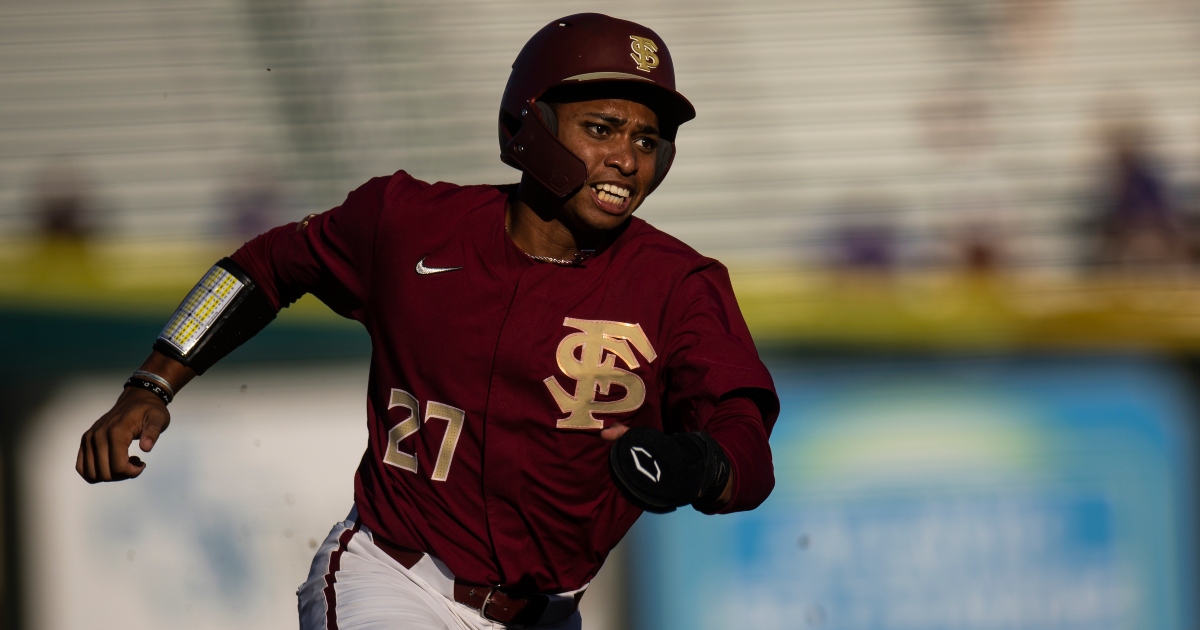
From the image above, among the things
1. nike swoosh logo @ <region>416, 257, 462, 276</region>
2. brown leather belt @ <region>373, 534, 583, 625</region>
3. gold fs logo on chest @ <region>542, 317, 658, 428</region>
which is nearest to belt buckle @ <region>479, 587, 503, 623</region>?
brown leather belt @ <region>373, 534, 583, 625</region>

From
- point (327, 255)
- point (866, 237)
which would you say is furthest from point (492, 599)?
point (866, 237)

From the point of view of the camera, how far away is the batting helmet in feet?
8.82

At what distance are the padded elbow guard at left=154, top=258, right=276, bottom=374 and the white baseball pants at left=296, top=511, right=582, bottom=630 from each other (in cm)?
55

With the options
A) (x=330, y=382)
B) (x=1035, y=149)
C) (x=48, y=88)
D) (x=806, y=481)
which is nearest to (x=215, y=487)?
(x=330, y=382)

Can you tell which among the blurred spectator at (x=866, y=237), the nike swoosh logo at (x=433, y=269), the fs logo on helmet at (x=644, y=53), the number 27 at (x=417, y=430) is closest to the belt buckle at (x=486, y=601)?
the number 27 at (x=417, y=430)

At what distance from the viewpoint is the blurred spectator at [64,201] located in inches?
229

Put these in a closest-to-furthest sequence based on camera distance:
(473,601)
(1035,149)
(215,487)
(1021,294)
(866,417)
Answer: (473,601)
(215,487)
(866,417)
(1021,294)
(1035,149)

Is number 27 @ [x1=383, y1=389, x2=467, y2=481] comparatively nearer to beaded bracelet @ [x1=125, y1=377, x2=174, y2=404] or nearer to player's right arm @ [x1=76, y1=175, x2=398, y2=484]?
player's right arm @ [x1=76, y1=175, x2=398, y2=484]

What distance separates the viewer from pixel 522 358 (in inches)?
103

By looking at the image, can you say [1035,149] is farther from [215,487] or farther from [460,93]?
[215,487]

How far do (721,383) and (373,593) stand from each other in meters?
0.88

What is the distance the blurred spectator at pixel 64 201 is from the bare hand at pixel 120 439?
11.4 feet

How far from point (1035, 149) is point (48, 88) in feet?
17.2

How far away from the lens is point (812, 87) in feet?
21.5
